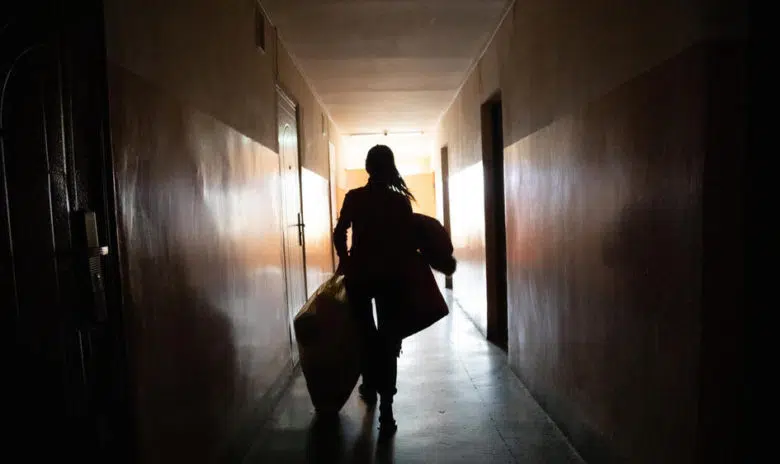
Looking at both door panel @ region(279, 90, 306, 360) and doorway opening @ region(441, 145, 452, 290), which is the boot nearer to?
door panel @ region(279, 90, 306, 360)

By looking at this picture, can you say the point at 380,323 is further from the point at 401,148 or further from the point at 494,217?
the point at 401,148

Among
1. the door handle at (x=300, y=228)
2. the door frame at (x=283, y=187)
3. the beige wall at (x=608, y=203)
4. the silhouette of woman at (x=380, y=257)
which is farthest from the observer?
the door handle at (x=300, y=228)

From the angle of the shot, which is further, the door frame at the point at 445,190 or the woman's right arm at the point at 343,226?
the door frame at the point at 445,190

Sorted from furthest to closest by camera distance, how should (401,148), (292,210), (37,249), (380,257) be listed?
(401,148), (292,210), (380,257), (37,249)

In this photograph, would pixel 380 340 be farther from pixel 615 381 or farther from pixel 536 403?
pixel 615 381

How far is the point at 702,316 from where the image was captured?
147 centimetres

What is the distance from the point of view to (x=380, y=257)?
274cm

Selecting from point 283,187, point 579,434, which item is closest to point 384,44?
point 283,187

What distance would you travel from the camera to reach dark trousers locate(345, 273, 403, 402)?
2773mm

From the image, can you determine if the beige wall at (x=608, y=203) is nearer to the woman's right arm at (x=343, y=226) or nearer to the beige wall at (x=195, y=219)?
the woman's right arm at (x=343, y=226)

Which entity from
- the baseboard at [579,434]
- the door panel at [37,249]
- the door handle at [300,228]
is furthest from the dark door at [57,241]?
the door handle at [300,228]

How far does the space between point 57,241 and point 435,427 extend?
212 centimetres

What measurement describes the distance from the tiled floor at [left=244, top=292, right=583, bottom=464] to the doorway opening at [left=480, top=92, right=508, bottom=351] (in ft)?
2.39

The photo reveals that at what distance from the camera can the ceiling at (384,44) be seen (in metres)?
3.44
